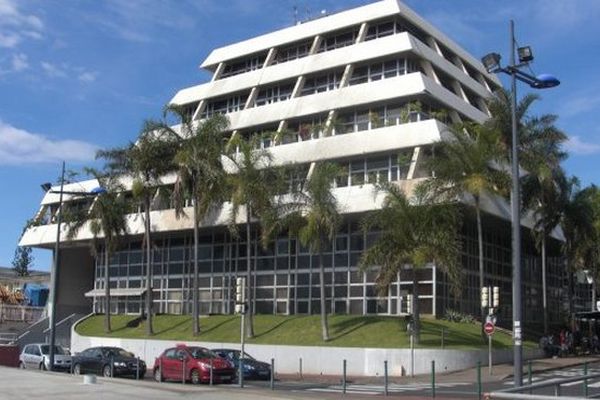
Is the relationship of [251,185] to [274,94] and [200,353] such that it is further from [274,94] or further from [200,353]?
[274,94]

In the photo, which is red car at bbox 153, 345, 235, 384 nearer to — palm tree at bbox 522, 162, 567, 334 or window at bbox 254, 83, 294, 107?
palm tree at bbox 522, 162, 567, 334

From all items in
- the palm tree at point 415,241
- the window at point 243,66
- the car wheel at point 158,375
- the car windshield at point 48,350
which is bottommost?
the car wheel at point 158,375

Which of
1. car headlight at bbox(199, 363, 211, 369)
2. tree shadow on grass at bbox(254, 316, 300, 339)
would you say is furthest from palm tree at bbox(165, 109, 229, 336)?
car headlight at bbox(199, 363, 211, 369)

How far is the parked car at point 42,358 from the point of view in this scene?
37219 mm

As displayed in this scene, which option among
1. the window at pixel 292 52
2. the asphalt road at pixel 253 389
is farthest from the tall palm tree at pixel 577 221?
the window at pixel 292 52

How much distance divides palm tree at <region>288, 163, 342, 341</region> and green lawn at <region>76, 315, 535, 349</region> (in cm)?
146

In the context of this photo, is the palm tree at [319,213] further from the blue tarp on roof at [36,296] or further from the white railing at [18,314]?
the blue tarp on roof at [36,296]

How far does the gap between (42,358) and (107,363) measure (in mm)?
6614

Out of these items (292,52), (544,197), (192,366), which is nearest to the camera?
(192,366)

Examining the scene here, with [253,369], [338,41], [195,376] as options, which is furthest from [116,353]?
[338,41]

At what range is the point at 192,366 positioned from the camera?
97.9 ft

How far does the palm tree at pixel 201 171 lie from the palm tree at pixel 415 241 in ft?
37.0

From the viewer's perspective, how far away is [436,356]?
113 feet

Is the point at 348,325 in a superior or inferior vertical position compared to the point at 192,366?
superior
